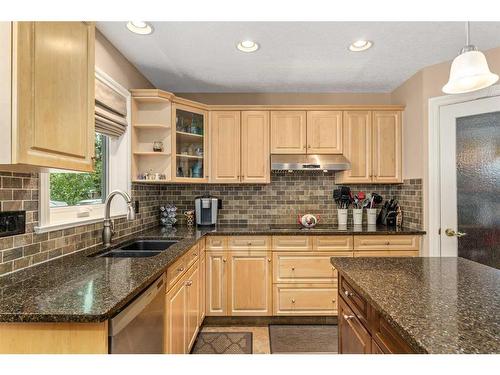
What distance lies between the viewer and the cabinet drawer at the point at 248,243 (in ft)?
9.34

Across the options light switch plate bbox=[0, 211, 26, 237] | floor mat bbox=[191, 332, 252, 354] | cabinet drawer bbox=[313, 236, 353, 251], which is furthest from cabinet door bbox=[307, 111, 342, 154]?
light switch plate bbox=[0, 211, 26, 237]

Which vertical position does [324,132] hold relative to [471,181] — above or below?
above

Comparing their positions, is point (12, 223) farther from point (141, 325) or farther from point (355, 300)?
point (355, 300)

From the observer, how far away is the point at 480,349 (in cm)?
70

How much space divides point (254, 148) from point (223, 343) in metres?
1.92

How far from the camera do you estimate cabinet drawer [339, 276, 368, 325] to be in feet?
4.16

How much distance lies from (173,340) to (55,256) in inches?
33.5

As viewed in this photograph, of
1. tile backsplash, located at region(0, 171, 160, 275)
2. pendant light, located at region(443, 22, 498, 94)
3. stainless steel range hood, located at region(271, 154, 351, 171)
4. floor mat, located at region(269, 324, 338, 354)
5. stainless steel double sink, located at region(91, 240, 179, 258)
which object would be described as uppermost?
pendant light, located at region(443, 22, 498, 94)

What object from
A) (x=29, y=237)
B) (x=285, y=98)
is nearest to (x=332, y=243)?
(x=285, y=98)

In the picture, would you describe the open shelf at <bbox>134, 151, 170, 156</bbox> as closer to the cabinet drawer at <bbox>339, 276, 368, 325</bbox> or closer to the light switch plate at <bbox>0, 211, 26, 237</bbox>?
the light switch plate at <bbox>0, 211, 26, 237</bbox>

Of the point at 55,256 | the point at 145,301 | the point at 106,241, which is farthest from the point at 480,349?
the point at 106,241

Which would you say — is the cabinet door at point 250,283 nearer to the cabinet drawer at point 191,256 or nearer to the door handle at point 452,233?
the cabinet drawer at point 191,256

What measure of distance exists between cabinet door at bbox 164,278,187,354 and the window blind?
1.33 metres

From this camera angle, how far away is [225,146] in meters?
3.18
